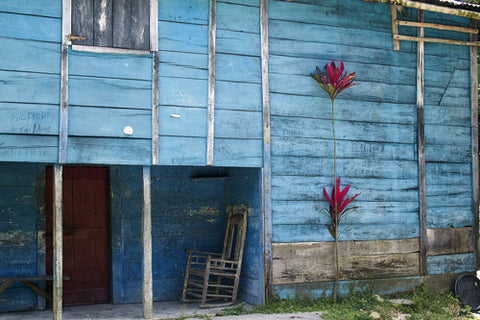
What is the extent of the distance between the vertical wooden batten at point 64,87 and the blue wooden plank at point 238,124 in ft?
5.96

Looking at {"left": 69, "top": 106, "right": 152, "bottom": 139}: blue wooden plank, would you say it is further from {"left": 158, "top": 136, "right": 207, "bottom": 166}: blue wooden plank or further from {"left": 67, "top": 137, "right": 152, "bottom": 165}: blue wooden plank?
{"left": 158, "top": 136, "right": 207, "bottom": 166}: blue wooden plank

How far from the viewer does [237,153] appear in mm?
6965

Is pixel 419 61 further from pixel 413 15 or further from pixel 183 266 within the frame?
pixel 183 266

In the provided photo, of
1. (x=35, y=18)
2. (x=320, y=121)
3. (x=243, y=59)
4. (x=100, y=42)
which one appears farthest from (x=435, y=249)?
(x=35, y=18)

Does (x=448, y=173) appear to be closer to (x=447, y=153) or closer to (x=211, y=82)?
(x=447, y=153)

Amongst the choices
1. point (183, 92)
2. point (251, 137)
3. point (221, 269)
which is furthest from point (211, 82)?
point (221, 269)

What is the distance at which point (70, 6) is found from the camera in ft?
20.4

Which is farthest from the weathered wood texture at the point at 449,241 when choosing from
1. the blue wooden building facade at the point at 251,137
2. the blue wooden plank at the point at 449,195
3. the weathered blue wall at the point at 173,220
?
the weathered blue wall at the point at 173,220

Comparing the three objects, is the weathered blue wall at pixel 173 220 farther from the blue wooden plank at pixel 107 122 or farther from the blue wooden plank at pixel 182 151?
the blue wooden plank at pixel 107 122

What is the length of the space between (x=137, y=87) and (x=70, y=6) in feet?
3.82

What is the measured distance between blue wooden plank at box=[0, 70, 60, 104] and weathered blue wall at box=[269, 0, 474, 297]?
2.73 m

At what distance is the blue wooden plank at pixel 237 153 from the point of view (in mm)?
6863

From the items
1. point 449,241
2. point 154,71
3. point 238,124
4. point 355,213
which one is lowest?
point 449,241

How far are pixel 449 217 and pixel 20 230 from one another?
20.1 feet
